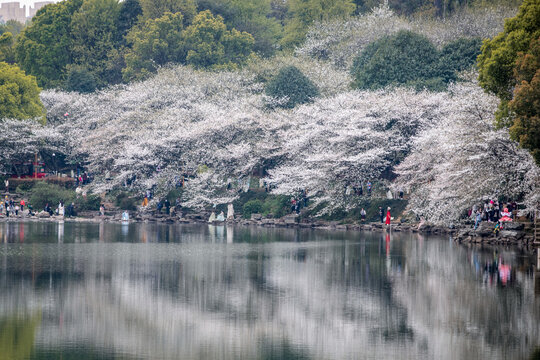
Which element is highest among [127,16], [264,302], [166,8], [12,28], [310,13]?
[12,28]

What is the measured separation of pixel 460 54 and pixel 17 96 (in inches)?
1462

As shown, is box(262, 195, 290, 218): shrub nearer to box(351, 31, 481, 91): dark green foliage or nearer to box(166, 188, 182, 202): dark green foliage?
box(166, 188, 182, 202): dark green foliage

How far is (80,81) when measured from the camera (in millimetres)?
74938

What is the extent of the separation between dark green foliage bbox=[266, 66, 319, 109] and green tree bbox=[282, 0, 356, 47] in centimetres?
2471

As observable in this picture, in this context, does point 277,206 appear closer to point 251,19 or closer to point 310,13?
point 310,13

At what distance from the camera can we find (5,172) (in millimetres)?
64750

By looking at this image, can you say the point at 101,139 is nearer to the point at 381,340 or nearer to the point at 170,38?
the point at 170,38

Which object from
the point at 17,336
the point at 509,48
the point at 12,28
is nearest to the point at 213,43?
the point at 12,28

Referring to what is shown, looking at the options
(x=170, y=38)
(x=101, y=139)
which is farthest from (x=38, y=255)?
(x=170, y=38)

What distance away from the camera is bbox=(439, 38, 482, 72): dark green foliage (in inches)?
2196

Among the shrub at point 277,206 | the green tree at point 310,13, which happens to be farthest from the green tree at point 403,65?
the green tree at point 310,13

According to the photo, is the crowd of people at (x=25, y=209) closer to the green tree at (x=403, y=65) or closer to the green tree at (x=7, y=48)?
the green tree at (x=403, y=65)

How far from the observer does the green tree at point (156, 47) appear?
78.0 metres

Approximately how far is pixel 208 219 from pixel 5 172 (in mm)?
20121
